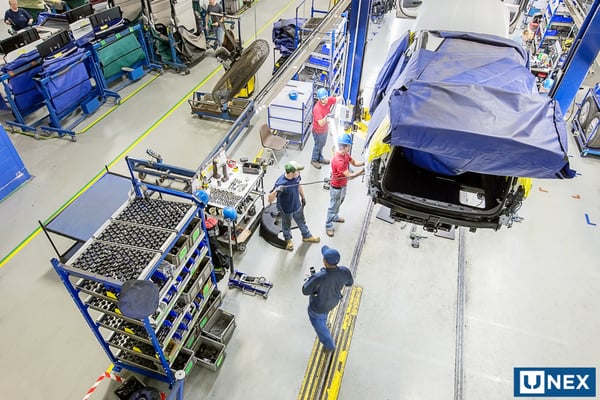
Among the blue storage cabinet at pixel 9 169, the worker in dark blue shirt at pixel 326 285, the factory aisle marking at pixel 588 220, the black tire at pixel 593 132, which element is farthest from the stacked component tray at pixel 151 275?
the black tire at pixel 593 132

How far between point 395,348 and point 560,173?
9.20 feet

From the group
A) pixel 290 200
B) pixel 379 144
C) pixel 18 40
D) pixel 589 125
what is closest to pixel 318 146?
pixel 290 200

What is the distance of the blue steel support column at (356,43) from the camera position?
5.91 meters

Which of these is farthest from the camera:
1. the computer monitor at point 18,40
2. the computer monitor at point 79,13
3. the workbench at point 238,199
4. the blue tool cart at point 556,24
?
the blue tool cart at point 556,24

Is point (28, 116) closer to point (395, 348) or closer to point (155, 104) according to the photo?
point (155, 104)

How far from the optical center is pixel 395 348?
4.71m

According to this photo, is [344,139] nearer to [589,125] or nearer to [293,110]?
[293,110]

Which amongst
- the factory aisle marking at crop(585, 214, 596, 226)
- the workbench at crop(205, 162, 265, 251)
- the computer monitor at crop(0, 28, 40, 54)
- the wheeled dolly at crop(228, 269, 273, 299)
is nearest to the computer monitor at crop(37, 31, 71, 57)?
the computer monitor at crop(0, 28, 40, 54)

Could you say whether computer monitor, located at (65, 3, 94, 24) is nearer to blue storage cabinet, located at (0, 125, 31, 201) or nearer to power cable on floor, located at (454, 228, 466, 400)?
blue storage cabinet, located at (0, 125, 31, 201)

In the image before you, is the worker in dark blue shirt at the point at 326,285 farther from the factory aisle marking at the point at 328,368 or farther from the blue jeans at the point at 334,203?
the blue jeans at the point at 334,203

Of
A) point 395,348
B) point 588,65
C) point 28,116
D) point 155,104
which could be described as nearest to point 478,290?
point 395,348

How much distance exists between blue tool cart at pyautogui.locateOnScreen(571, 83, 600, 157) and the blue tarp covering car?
5.09 metres

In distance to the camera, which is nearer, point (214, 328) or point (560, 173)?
point (560, 173)

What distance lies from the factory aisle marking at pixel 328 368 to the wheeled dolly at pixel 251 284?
962mm
